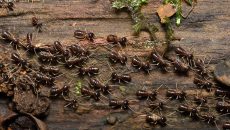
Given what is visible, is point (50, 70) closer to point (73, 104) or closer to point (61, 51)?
point (61, 51)

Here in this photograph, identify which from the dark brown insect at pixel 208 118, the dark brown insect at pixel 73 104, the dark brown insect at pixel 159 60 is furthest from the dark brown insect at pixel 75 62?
the dark brown insect at pixel 208 118

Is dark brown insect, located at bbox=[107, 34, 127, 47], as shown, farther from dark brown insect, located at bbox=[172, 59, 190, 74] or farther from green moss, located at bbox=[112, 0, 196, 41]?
dark brown insect, located at bbox=[172, 59, 190, 74]

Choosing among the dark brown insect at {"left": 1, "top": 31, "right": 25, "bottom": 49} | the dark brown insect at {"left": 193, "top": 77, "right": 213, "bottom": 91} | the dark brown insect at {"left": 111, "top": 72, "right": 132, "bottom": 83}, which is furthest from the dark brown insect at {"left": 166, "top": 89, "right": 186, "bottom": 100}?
the dark brown insect at {"left": 1, "top": 31, "right": 25, "bottom": 49}

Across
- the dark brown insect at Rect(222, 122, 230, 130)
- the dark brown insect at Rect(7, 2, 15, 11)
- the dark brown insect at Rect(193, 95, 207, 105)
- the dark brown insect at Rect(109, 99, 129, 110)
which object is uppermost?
the dark brown insect at Rect(7, 2, 15, 11)

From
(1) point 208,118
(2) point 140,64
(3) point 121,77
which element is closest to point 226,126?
(1) point 208,118

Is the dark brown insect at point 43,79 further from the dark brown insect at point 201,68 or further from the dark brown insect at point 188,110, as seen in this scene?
the dark brown insect at point 201,68

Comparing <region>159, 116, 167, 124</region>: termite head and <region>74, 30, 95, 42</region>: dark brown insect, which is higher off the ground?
<region>74, 30, 95, 42</region>: dark brown insect

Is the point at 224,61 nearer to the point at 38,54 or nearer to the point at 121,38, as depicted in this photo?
the point at 121,38
